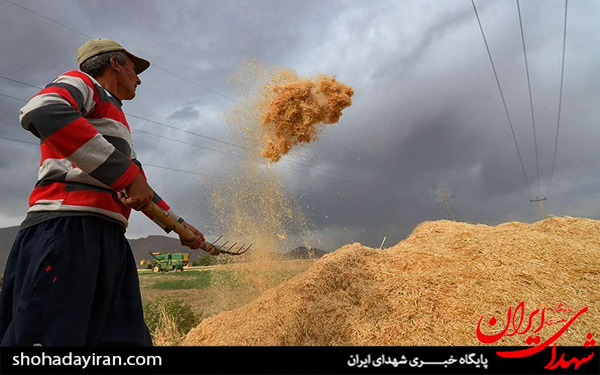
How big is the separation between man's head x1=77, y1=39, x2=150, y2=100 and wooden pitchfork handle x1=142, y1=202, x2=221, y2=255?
78 centimetres

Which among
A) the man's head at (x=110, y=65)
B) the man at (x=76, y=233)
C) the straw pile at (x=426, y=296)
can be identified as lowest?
the straw pile at (x=426, y=296)

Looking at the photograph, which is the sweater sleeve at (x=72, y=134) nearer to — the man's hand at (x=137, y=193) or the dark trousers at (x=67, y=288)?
the man's hand at (x=137, y=193)

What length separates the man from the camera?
1.43 m

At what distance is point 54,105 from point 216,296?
18.6 ft

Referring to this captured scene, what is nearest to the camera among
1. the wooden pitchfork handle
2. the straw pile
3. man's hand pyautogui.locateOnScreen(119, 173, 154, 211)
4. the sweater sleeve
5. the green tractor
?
the sweater sleeve

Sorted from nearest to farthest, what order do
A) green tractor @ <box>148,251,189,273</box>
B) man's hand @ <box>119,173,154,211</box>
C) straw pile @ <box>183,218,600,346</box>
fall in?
man's hand @ <box>119,173,154,211</box> < straw pile @ <box>183,218,600,346</box> < green tractor @ <box>148,251,189,273</box>

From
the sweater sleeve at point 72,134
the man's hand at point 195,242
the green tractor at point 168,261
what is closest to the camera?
the sweater sleeve at point 72,134

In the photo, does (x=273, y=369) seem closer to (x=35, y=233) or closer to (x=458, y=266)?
(x=35, y=233)

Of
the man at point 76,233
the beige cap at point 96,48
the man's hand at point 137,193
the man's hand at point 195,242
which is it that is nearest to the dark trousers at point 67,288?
the man at point 76,233

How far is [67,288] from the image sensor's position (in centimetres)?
148

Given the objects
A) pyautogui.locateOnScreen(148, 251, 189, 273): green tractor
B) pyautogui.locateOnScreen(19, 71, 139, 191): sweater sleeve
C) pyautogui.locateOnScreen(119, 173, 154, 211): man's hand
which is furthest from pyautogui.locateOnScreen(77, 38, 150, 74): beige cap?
pyautogui.locateOnScreen(148, 251, 189, 273): green tractor

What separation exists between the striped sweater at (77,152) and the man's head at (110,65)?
0.27 metres

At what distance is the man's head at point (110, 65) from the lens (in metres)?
2.01

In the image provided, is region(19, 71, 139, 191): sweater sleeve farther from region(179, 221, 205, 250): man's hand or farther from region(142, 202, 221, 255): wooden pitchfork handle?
region(179, 221, 205, 250): man's hand
